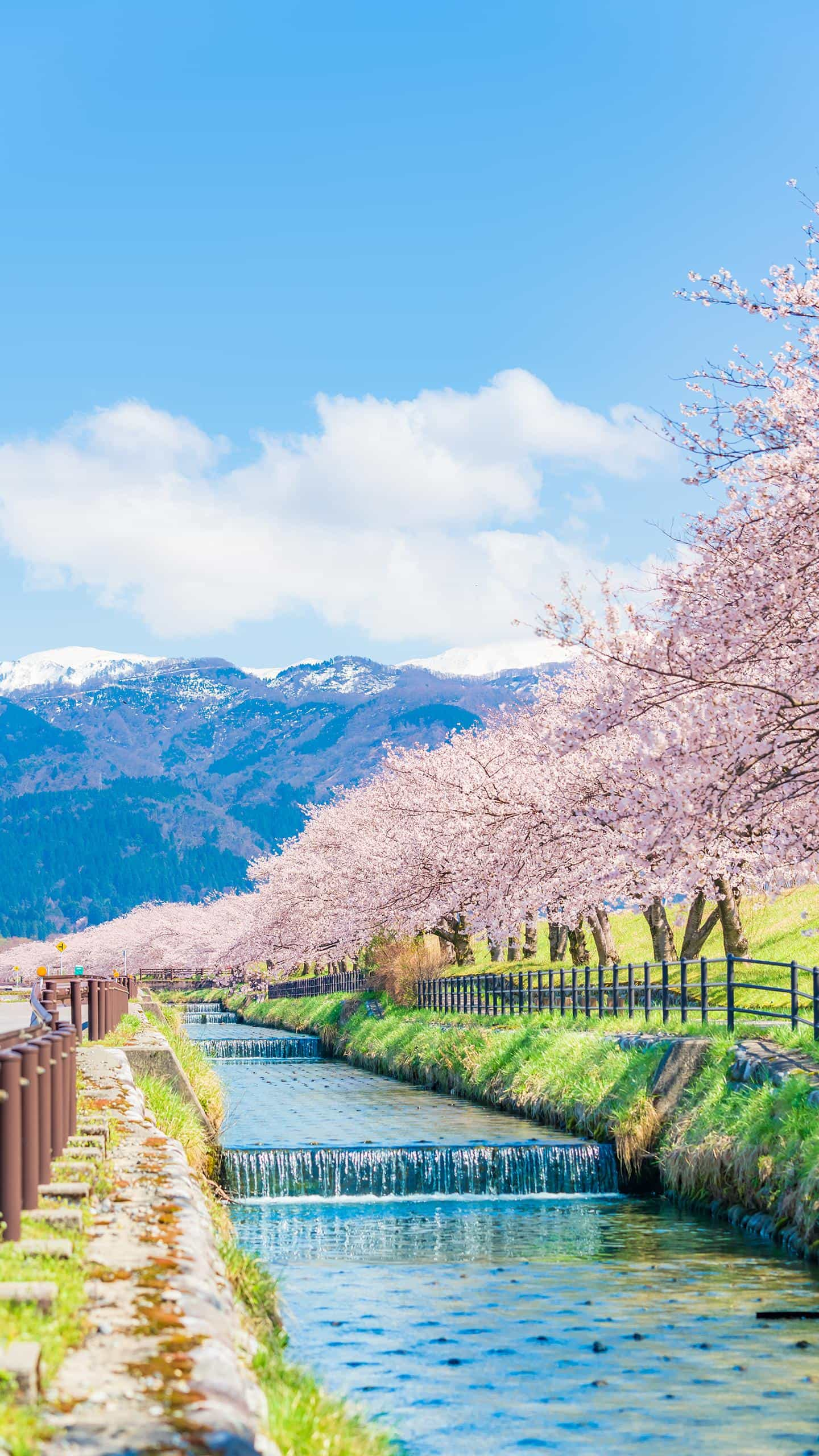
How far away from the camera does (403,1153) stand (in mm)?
18312

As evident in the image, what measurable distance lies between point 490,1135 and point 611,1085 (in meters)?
2.18

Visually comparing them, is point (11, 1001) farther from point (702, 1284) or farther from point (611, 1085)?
point (702, 1284)

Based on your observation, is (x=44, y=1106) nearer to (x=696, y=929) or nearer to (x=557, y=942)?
(x=696, y=929)

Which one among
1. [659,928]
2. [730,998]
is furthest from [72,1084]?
[659,928]

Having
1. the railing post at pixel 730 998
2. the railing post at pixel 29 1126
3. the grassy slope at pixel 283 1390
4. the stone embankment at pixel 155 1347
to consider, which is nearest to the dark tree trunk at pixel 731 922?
the railing post at pixel 730 998

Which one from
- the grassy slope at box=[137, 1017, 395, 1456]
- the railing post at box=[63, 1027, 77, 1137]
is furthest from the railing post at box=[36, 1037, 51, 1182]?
the railing post at box=[63, 1027, 77, 1137]

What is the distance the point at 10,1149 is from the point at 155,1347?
1.68 meters

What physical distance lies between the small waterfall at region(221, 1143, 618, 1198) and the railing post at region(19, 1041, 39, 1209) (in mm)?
10922

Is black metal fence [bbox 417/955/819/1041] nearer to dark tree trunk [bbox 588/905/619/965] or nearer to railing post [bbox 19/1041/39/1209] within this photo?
dark tree trunk [bbox 588/905/619/965]

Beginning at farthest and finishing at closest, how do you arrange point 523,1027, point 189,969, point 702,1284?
point 189,969 → point 523,1027 → point 702,1284

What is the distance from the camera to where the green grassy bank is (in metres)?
13.3

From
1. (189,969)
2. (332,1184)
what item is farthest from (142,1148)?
(189,969)

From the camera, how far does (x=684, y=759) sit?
1327 centimetres

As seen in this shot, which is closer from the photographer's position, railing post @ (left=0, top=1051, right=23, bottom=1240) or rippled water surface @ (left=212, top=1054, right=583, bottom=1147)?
railing post @ (left=0, top=1051, right=23, bottom=1240)
